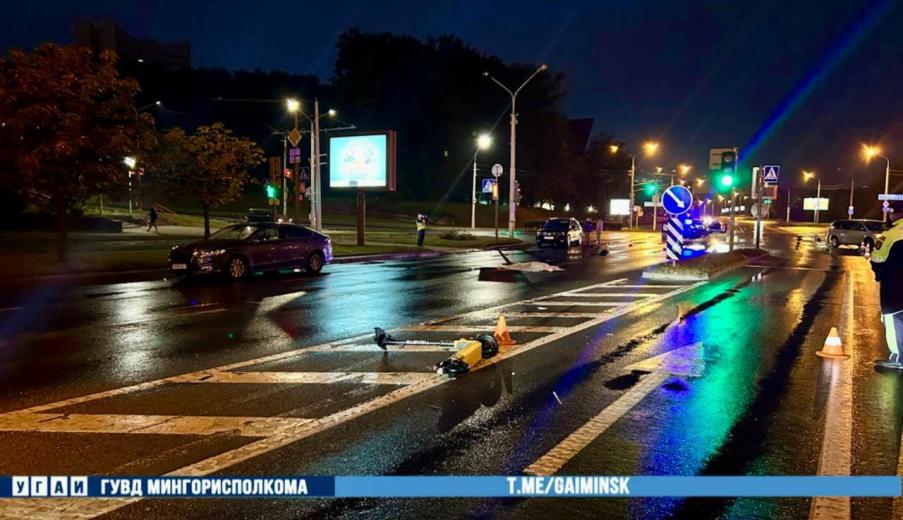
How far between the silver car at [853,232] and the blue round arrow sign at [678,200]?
23.3 meters

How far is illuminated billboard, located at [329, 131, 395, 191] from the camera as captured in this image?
1260 inches

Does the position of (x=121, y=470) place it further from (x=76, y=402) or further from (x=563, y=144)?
(x=563, y=144)

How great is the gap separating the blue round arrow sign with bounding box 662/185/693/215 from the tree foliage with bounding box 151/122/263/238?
17357 millimetres

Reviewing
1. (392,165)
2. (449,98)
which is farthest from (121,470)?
(449,98)

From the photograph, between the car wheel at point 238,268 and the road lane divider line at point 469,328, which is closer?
the road lane divider line at point 469,328

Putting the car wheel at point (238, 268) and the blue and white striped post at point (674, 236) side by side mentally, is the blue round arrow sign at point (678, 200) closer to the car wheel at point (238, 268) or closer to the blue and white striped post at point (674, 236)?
the blue and white striped post at point (674, 236)

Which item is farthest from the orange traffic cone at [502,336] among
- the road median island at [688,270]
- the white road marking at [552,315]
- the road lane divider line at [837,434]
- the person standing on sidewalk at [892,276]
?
the road median island at [688,270]

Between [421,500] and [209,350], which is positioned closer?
[421,500]

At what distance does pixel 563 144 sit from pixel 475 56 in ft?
55.4

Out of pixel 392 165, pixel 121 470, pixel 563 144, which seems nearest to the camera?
pixel 121 470

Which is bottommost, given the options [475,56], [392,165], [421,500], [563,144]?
[421,500]

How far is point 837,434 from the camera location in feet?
18.6

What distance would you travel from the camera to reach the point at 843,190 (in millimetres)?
120188

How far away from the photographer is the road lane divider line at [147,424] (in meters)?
5.53
